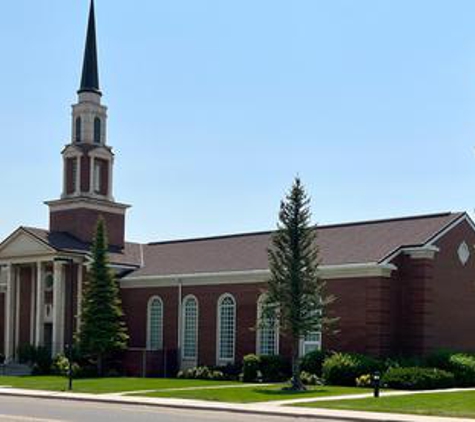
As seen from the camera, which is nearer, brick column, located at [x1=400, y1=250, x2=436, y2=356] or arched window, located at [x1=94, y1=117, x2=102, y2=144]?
brick column, located at [x1=400, y1=250, x2=436, y2=356]

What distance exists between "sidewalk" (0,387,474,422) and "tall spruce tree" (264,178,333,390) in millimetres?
5655

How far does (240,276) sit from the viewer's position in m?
51.8

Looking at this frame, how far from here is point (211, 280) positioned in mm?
53438

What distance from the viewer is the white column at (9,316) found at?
61469mm

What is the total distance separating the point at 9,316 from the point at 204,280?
15.7m

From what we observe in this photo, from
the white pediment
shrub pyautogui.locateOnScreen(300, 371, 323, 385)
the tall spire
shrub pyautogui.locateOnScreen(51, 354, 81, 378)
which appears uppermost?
the tall spire

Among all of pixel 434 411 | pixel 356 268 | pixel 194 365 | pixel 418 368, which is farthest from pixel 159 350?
pixel 434 411

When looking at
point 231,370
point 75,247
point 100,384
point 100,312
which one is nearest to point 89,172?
point 75,247

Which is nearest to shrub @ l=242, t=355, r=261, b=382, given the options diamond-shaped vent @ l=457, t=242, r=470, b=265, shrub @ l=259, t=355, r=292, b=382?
shrub @ l=259, t=355, r=292, b=382

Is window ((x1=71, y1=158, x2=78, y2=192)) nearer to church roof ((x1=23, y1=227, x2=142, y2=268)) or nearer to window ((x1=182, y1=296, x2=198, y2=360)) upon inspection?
church roof ((x1=23, y1=227, x2=142, y2=268))

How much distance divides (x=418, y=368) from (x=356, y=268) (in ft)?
22.9

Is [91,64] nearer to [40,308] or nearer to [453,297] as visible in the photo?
[40,308]

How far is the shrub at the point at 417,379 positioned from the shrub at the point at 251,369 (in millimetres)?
7909

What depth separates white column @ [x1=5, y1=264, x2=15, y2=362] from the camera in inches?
2420
